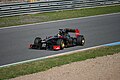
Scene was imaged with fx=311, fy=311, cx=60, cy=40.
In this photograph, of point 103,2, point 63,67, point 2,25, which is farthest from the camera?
point 103,2

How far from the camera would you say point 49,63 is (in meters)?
10.5

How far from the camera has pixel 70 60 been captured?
1083cm

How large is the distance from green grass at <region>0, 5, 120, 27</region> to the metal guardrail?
1.51ft

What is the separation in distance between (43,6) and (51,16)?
1.54 meters

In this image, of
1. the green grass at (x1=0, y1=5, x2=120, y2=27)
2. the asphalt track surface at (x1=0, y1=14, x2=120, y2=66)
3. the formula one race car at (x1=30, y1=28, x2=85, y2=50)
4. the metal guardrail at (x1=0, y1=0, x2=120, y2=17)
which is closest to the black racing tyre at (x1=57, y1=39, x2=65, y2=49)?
the formula one race car at (x1=30, y1=28, x2=85, y2=50)

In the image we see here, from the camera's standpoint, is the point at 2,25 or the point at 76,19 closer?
the point at 2,25

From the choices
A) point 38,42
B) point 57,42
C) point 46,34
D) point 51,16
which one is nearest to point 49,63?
point 57,42

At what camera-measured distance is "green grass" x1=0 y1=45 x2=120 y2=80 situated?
31.6ft

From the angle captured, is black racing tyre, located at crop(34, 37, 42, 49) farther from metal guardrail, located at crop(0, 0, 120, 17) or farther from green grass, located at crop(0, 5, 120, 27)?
metal guardrail, located at crop(0, 0, 120, 17)

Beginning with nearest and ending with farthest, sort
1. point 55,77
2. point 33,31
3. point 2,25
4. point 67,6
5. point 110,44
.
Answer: point 55,77, point 110,44, point 33,31, point 2,25, point 67,6

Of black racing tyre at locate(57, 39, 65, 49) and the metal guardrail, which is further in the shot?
the metal guardrail

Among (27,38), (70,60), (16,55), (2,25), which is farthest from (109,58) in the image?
(2,25)

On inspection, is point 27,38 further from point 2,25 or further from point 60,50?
point 2,25

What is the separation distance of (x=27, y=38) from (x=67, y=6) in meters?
9.75
